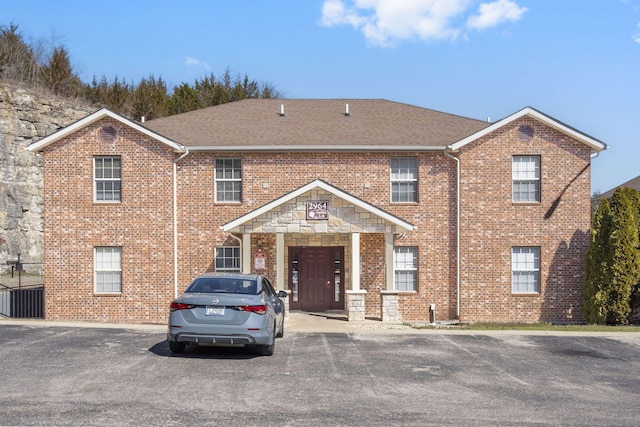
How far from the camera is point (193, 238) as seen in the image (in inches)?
873

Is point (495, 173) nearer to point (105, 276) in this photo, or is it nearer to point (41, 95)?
point (105, 276)

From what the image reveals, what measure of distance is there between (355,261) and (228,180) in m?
5.19

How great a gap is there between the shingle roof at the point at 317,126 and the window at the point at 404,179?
682 millimetres

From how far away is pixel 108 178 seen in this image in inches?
876

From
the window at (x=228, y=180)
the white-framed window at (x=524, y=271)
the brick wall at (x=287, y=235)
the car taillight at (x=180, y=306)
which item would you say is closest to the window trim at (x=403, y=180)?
the brick wall at (x=287, y=235)

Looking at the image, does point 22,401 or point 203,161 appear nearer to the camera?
point 22,401

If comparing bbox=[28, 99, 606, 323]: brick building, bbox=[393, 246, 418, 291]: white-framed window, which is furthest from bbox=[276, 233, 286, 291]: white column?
bbox=[393, 246, 418, 291]: white-framed window

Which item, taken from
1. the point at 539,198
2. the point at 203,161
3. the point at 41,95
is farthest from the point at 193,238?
the point at 41,95

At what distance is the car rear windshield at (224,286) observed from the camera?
12.9 metres

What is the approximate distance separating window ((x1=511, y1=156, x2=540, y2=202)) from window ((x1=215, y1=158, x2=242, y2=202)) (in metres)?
8.95

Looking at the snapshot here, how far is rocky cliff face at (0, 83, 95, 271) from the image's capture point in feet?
109

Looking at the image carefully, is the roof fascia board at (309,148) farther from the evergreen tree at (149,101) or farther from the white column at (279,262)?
the evergreen tree at (149,101)

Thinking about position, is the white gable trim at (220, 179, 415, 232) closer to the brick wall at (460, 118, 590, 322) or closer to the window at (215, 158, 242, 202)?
the window at (215, 158, 242, 202)

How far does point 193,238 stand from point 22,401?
13542 mm
